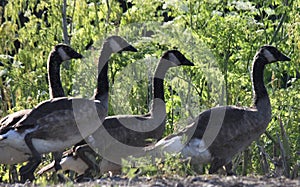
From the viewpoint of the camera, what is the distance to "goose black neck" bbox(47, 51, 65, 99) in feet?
44.7

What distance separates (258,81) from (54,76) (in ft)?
10.6

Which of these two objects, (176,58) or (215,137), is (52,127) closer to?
(215,137)

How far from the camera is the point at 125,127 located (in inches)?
506

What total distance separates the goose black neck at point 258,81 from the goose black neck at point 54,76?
3.09 m

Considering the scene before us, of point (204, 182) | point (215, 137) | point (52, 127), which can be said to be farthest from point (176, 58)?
point (204, 182)

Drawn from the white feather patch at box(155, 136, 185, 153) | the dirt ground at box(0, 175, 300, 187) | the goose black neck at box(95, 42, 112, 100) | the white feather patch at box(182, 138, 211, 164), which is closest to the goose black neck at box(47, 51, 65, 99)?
the goose black neck at box(95, 42, 112, 100)

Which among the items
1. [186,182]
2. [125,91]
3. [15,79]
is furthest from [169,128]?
[186,182]

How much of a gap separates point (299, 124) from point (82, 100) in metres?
4.68

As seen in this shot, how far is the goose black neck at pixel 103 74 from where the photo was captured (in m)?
13.3

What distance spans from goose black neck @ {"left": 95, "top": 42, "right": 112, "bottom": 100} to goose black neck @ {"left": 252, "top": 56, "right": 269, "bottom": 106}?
7.58 ft

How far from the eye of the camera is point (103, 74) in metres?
13.6

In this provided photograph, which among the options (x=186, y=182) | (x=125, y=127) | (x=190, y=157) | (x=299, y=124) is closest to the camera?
(x=186, y=182)

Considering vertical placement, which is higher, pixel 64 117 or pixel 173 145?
pixel 64 117

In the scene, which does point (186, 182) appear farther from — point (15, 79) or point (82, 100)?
point (15, 79)
